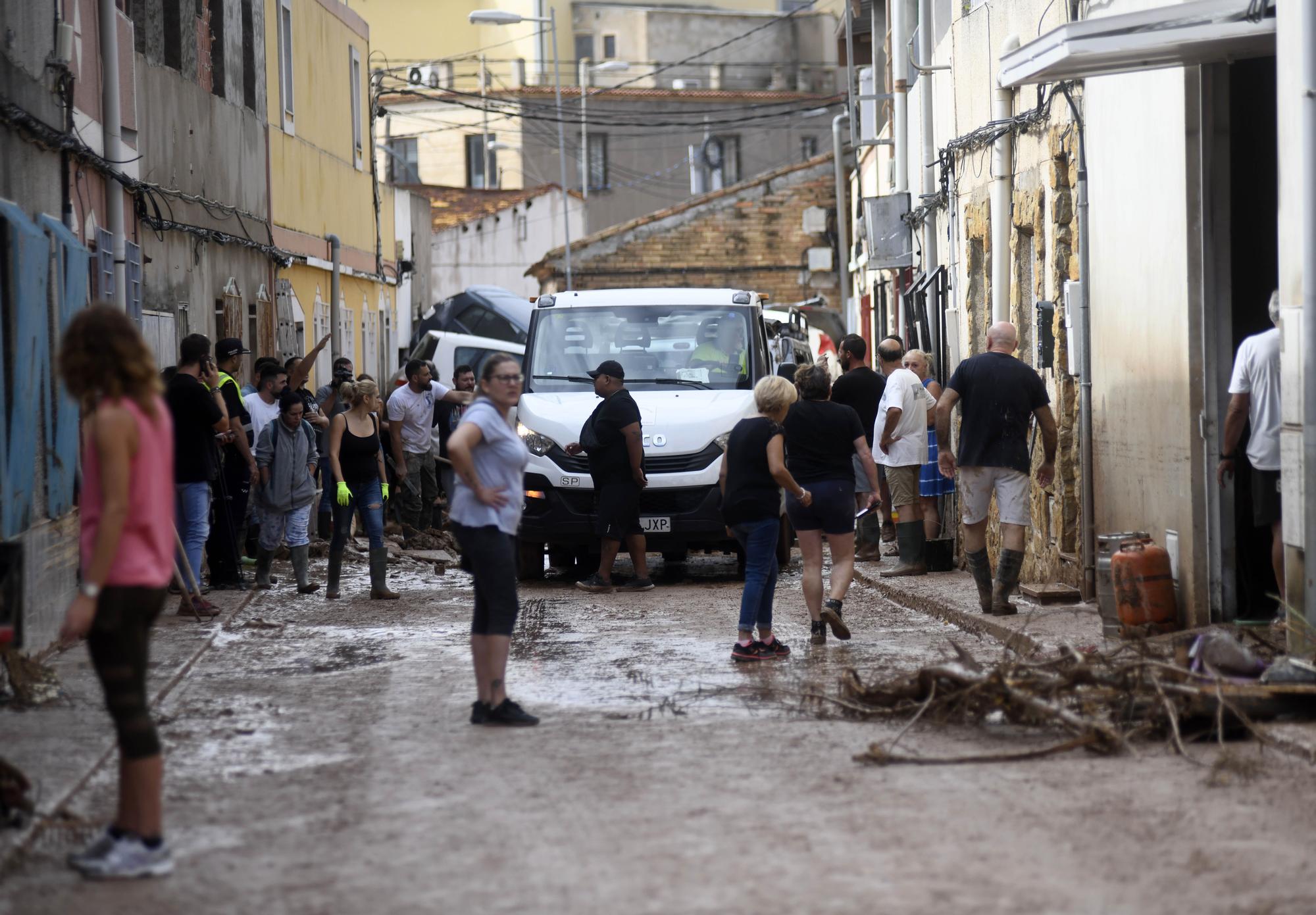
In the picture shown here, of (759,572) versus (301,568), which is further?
(301,568)

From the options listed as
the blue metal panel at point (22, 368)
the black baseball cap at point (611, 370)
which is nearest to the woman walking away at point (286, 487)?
the black baseball cap at point (611, 370)

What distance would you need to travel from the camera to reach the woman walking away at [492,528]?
7801 millimetres

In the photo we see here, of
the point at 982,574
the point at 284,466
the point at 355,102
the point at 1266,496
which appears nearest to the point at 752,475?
the point at 982,574

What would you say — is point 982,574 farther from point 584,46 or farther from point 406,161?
point 584,46

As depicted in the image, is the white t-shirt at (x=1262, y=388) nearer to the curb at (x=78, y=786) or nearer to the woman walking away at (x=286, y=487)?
the curb at (x=78, y=786)

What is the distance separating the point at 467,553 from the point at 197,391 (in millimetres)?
4568

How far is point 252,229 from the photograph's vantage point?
19359mm

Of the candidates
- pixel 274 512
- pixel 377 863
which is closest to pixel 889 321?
pixel 274 512

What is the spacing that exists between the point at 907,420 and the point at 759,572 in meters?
4.94

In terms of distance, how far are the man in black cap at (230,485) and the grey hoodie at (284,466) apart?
0.44 ft

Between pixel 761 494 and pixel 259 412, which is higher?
pixel 259 412

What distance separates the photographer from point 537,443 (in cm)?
1399

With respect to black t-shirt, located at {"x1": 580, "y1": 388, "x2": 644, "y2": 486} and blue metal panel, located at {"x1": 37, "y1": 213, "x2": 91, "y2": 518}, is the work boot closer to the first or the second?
black t-shirt, located at {"x1": 580, "y1": 388, "x2": 644, "y2": 486}

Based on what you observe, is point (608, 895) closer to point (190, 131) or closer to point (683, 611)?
point (683, 611)
